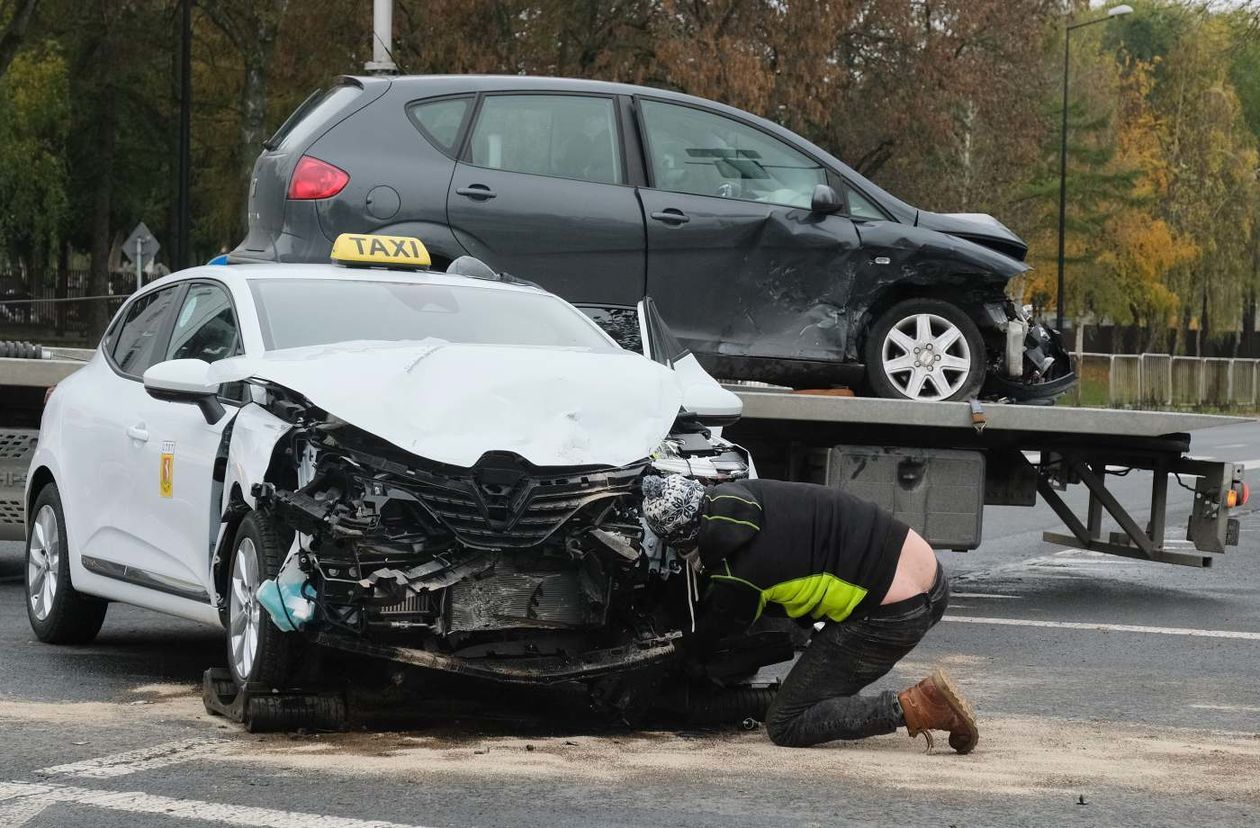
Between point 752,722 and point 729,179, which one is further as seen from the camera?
point 729,179

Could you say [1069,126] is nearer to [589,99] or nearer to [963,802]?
[589,99]

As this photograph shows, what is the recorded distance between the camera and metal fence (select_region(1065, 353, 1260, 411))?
45.0 metres

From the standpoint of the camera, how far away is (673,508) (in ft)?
20.9

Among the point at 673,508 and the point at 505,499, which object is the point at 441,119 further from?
the point at 673,508

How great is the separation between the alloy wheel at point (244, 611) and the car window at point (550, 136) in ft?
12.3

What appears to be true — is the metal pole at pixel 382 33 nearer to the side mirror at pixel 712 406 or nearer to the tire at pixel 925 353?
the tire at pixel 925 353

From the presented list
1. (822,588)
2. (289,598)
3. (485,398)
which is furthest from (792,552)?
(289,598)

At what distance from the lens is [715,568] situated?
657 cm

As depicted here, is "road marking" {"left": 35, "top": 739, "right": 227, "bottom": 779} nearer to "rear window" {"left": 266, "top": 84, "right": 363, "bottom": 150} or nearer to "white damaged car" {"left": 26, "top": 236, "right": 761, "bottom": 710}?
"white damaged car" {"left": 26, "top": 236, "right": 761, "bottom": 710}

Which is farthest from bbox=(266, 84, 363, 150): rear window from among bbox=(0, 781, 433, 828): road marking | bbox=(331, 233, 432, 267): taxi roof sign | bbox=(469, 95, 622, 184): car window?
bbox=(0, 781, 433, 828): road marking

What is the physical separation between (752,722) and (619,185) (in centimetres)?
384

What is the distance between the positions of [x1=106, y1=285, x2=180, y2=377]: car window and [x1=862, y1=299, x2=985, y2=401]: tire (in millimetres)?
3837

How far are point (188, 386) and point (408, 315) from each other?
1.05 metres

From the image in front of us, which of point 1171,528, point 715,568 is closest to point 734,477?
point 715,568
